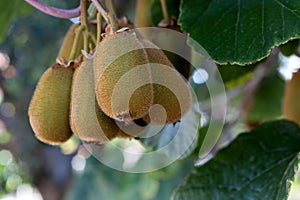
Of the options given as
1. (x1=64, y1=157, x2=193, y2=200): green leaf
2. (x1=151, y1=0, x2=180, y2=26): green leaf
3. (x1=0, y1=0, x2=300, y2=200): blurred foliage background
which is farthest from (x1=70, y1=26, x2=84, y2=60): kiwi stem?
(x1=64, y1=157, x2=193, y2=200): green leaf

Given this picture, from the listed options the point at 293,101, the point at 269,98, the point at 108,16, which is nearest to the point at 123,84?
the point at 108,16

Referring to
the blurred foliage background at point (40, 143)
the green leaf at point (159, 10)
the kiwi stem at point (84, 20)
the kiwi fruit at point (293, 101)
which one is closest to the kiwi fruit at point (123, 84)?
the kiwi stem at point (84, 20)

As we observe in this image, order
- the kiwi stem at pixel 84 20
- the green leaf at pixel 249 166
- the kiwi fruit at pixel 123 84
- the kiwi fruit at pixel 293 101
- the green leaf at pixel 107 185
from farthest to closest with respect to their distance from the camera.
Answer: the green leaf at pixel 107 185
the kiwi fruit at pixel 293 101
the green leaf at pixel 249 166
the kiwi stem at pixel 84 20
the kiwi fruit at pixel 123 84

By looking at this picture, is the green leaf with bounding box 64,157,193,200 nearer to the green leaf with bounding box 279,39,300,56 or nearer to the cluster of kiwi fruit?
the green leaf with bounding box 279,39,300,56

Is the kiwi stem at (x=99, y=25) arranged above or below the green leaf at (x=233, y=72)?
above

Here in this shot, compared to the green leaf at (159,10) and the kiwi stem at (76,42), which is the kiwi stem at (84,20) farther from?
the green leaf at (159,10)

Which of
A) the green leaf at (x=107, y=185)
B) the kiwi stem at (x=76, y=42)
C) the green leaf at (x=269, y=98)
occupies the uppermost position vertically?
the kiwi stem at (x=76, y=42)

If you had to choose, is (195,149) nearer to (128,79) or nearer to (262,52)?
(262,52)
